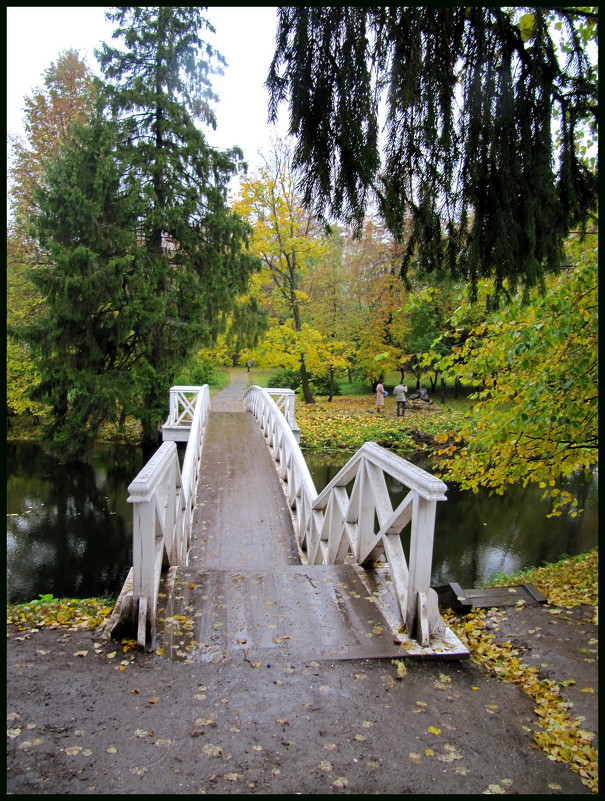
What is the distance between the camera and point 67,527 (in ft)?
37.7

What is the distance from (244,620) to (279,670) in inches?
26.5

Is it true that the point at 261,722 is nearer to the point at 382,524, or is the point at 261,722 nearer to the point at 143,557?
the point at 143,557

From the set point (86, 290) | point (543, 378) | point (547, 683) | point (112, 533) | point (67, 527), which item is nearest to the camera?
point (547, 683)

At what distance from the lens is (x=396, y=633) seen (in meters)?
3.43

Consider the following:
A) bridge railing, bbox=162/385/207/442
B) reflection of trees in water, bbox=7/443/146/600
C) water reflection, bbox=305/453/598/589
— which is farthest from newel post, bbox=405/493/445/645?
bridge railing, bbox=162/385/207/442

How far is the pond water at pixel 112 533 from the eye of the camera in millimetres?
9117

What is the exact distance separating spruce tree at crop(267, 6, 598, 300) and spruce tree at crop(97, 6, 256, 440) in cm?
1417

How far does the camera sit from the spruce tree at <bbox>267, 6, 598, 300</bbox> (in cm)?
249

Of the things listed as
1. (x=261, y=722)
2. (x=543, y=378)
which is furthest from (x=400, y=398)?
(x=261, y=722)

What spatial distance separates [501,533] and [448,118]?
33.5ft

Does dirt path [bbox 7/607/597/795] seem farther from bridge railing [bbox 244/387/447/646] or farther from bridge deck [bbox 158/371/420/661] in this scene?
bridge railing [bbox 244/387/447/646]

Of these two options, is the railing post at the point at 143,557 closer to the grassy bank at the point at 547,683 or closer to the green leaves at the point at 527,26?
the grassy bank at the point at 547,683

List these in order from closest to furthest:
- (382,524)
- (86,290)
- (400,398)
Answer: (382,524) → (86,290) → (400,398)

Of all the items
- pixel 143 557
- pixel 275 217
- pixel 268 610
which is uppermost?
pixel 275 217
